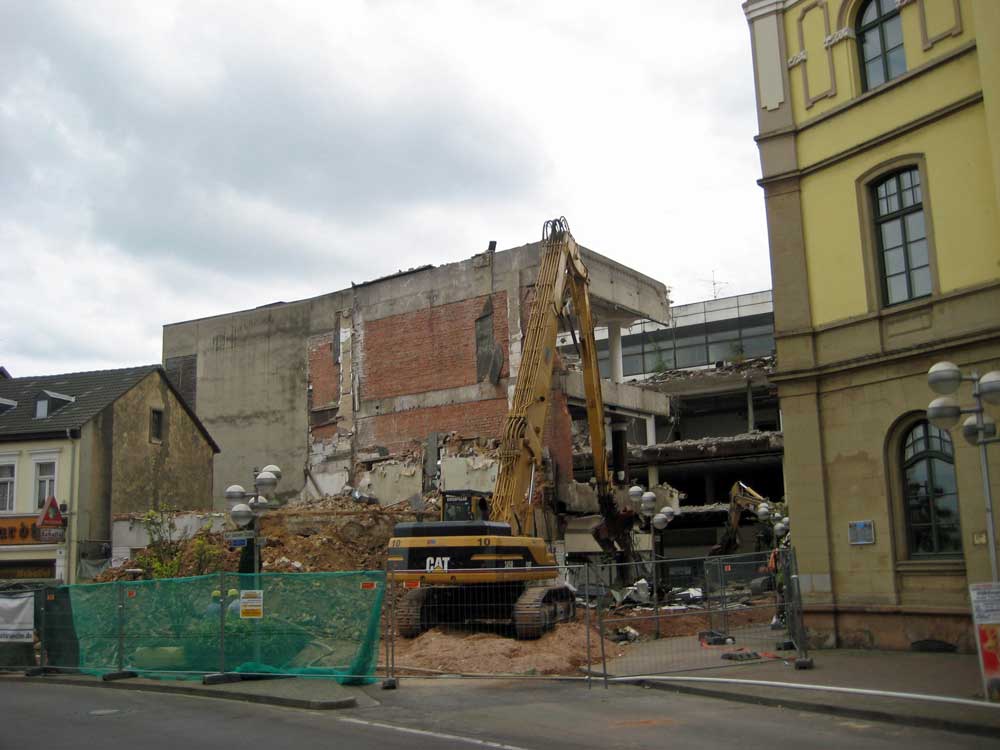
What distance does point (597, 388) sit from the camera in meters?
29.2

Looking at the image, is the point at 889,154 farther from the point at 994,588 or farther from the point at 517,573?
the point at 517,573

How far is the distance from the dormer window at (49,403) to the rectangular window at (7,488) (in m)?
2.08

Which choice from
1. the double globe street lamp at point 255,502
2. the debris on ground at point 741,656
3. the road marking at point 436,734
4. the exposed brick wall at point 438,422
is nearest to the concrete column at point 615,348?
the exposed brick wall at point 438,422

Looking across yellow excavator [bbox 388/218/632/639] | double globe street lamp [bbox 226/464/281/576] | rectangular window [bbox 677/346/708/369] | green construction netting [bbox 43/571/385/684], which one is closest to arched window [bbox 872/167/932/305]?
yellow excavator [bbox 388/218/632/639]

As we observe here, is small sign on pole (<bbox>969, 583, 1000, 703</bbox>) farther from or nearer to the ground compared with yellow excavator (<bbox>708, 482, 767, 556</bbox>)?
nearer to the ground

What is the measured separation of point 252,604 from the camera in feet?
51.3

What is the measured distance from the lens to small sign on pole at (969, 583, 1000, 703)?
11.4 meters

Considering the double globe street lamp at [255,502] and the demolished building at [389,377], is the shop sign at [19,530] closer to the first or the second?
the demolished building at [389,377]

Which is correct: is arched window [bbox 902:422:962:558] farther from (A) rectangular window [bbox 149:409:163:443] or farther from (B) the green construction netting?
(A) rectangular window [bbox 149:409:163:443]

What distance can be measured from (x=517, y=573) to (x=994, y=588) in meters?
10.2

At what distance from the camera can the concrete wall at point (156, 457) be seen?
123 feet

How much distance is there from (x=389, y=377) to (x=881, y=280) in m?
25.5

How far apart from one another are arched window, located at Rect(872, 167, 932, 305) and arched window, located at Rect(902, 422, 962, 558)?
2291 mm

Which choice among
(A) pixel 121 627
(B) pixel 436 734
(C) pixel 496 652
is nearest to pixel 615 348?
(C) pixel 496 652
